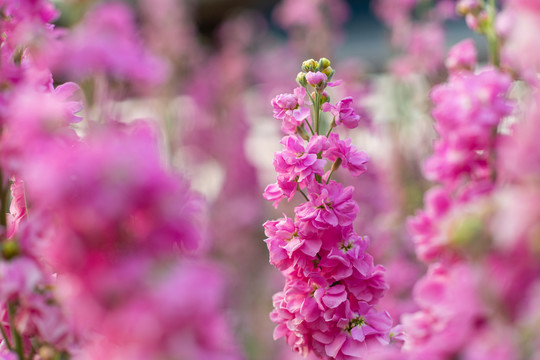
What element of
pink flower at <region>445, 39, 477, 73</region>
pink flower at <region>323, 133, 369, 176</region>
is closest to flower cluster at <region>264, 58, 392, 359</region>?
pink flower at <region>323, 133, 369, 176</region>

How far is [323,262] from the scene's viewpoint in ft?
2.18

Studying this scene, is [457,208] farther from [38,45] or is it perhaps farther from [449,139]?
[38,45]

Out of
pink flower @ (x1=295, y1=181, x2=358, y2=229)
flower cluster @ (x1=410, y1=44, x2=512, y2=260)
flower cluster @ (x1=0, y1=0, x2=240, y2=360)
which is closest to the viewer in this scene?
flower cluster @ (x1=0, y1=0, x2=240, y2=360)

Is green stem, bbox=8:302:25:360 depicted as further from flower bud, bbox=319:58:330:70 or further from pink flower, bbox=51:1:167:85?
flower bud, bbox=319:58:330:70

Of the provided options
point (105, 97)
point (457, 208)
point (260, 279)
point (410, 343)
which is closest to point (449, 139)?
point (457, 208)

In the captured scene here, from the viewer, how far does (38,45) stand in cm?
51

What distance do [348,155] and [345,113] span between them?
0.05m

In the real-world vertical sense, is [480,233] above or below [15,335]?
above

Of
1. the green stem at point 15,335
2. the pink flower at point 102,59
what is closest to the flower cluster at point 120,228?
the pink flower at point 102,59

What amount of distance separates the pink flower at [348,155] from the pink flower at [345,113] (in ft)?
0.08

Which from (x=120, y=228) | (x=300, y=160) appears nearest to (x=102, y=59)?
(x=120, y=228)

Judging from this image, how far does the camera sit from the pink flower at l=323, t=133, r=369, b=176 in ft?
2.25

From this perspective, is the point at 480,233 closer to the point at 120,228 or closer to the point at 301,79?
the point at 120,228

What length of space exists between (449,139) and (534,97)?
0.08 meters
